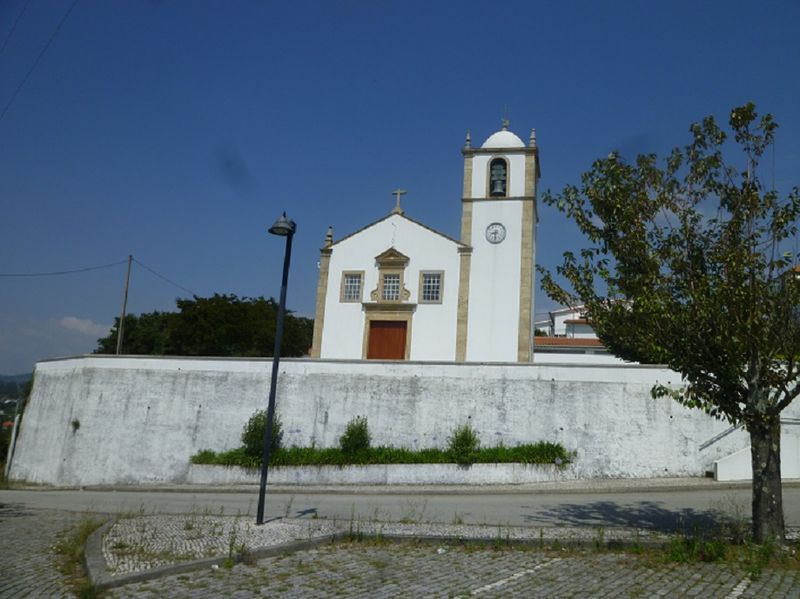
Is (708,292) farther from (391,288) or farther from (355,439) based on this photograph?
(391,288)

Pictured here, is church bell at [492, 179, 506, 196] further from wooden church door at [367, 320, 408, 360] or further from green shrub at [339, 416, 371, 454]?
green shrub at [339, 416, 371, 454]

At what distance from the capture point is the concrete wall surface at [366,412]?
17469 millimetres

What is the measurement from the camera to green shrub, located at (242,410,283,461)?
18781 millimetres

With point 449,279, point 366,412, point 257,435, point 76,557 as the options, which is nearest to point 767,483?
point 76,557

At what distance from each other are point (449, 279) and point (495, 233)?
245 cm

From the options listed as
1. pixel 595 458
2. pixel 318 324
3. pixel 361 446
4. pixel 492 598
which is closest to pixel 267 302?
pixel 318 324

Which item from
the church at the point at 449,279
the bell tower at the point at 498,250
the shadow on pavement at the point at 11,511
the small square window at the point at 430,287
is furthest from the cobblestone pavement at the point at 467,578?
the small square window at the point at 430,287

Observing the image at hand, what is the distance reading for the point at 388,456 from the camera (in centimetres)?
1792

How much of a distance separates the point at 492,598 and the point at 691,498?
942 cm

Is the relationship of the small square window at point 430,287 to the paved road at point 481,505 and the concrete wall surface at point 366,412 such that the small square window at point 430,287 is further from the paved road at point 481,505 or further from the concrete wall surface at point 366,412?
the paved road at point 481,505

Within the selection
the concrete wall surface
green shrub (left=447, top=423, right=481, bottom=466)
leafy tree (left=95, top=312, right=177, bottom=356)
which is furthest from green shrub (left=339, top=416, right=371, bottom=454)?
leafy tree (left=95, top=312, right=177, bottom=356)

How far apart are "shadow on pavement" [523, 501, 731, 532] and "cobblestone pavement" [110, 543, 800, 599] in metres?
2.83

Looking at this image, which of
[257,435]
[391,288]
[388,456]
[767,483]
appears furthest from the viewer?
[391,288]

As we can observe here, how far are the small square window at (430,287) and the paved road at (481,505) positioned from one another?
991 cm
